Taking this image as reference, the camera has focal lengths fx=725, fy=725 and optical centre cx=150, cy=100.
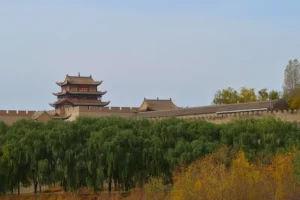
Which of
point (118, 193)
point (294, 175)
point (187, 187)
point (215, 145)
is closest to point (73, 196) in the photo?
point (118, 193)

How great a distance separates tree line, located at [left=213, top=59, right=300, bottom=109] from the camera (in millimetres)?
33653

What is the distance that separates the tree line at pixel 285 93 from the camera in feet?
110

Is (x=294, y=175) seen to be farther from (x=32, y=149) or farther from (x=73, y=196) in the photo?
(x=32, y=149)

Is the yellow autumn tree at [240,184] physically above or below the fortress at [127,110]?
below

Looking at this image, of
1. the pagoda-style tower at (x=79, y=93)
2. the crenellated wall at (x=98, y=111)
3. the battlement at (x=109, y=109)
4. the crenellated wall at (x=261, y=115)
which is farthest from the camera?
the pagoda-style tower at (x=79, y=93)

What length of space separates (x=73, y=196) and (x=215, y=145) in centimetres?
463

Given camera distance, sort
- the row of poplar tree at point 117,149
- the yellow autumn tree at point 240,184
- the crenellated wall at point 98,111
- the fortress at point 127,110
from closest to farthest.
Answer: the yellow autumn tree at point 240,184 → the row of poplar tree at point 117,149 → the fortress at point 127,110 → the crenellated wall at point 98,111

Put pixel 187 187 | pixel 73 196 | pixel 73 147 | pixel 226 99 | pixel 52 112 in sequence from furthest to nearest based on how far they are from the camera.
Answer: pixel 226 99 → pixel 52 112 → pixel 73 147 → pixel 73 196 → pixel 187 187

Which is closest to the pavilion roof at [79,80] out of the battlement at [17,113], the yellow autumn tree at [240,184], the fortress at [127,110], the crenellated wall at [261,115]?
the fortress at [127,110]

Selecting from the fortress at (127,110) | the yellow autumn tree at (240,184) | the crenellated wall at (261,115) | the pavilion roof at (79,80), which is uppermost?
the pavilion roof at (79,80)

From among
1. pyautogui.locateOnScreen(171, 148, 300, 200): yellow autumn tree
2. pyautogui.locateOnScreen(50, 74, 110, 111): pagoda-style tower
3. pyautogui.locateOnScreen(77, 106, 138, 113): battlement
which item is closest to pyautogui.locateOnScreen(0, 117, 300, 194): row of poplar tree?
pyautogui.locateOnScreen(171, 148, 300, 200): yellow autumn tree

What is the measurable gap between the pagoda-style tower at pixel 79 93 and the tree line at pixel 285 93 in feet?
25.4

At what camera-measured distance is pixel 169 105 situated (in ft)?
145

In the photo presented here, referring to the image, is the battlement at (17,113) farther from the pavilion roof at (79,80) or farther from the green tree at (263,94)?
the green tree at (263,94)
